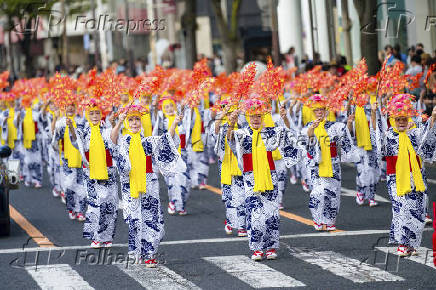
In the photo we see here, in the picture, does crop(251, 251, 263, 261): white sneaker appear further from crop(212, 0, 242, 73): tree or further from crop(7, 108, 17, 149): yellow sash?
crop(212, 0, 242, 73): tree

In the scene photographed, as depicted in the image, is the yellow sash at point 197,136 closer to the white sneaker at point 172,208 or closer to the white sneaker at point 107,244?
the white sneaker at point 172,208

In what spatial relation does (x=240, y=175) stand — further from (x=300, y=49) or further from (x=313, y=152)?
(x=300, y=49)

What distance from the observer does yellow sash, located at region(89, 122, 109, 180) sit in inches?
497

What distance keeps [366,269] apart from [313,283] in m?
0.82

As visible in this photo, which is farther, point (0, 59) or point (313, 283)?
point (0, 59)

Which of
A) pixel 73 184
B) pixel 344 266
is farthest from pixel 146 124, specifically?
pixel 344 266

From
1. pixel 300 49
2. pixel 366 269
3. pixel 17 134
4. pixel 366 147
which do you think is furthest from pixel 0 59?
pixel 366 269

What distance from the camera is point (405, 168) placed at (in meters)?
11.1

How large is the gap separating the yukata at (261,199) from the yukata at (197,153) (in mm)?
6001

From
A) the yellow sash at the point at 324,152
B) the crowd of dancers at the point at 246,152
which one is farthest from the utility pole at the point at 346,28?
the yellow sash at the point at 324,152

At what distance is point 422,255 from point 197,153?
25.2 feet

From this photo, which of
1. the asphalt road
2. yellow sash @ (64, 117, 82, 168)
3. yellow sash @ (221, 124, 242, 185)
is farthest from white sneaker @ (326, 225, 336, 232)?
yellow sash @ (64, 117, 82, 168)

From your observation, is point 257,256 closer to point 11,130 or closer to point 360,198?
point 360,198

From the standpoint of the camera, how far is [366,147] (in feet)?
51.8
